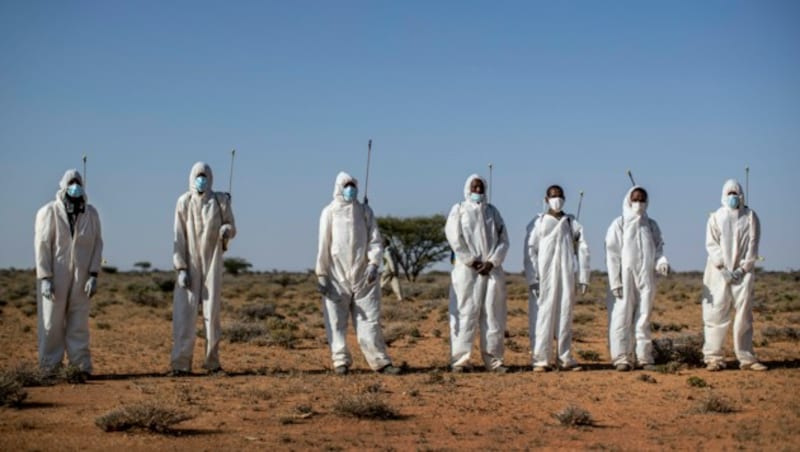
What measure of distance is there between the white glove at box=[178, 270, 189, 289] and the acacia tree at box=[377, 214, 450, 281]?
32.7 m

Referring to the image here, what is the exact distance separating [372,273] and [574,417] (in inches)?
144

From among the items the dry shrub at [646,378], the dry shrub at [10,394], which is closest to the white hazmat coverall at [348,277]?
the dry shrub at [646,378]

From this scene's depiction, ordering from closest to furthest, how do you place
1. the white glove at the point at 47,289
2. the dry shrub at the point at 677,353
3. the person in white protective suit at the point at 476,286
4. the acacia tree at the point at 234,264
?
the white glove at the point at 47,289, the person in white protective suit at the point at 476,286, the dry shrub at the point at 677,353, the acacia tree at the point at 234,264

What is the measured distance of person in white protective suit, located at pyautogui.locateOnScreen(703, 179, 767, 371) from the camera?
466 inches

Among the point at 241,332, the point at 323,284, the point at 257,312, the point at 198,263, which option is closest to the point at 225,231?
the point at 198,263

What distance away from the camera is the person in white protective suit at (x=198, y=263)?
433 inches

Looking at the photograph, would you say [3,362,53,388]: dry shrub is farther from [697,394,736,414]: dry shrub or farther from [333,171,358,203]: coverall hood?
[697,394,736,414]: dry shrub

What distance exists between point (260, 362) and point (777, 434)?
Answer: 7356mm

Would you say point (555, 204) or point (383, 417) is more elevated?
point (555, 204)

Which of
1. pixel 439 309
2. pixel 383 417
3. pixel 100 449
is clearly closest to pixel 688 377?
pixel 383 417

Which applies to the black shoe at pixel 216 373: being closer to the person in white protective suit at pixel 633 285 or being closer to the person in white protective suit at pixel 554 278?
the person in white protective suit at pixel 554 278

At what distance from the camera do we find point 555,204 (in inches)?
473

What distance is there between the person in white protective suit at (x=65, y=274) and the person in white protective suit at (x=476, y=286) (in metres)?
4.43

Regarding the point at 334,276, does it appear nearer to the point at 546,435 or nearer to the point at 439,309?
the point at 546,435
